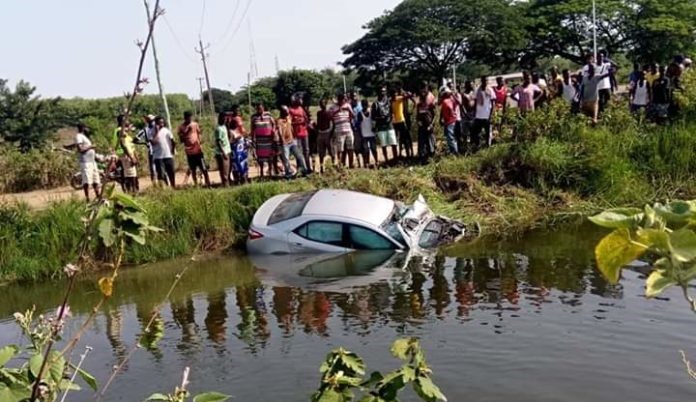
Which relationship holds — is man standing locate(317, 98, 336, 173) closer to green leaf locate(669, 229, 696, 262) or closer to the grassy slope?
the grassy slope

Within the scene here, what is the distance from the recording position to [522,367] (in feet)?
28.4

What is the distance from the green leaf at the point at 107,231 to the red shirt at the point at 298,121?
642 inches

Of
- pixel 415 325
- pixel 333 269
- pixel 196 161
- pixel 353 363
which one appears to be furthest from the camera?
pixel 196 161

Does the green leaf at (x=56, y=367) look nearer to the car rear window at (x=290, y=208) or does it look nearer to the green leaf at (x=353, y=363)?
the green leaf at (x=353, y=363)

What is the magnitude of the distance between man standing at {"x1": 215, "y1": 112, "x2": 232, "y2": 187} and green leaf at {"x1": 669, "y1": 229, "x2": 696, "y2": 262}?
1688 centimetres

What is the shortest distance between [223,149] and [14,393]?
16019 mm

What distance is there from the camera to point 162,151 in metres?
17.9

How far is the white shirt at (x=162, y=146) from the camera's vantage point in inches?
703

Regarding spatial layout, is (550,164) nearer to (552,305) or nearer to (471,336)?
(552,305)

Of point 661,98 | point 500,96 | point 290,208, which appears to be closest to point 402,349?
point 290,208

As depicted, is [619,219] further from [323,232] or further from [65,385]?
A: [323,232]

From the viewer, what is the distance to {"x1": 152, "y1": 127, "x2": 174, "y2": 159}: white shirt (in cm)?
1784

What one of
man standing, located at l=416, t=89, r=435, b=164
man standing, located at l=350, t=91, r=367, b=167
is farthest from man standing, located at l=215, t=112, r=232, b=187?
man standing, located at l=416, t=89, r=435, b=164

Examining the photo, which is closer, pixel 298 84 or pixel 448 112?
pixel 448 112
